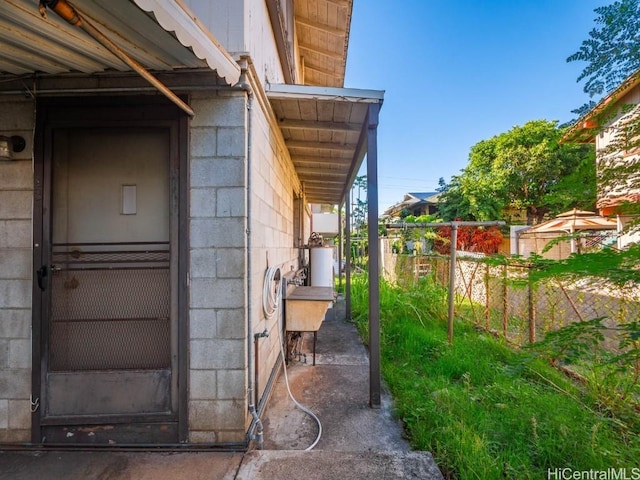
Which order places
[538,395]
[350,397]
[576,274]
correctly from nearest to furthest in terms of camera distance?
1. [576,274]
2. [538,395]
3. [350,397]

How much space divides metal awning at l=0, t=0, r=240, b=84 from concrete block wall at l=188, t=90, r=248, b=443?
1.21 feet

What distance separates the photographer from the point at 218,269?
2.06m

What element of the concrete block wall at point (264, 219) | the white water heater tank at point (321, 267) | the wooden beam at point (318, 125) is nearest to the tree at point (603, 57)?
the wooden beam at point (318, 125)

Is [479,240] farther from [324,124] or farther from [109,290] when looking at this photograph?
[109,290]

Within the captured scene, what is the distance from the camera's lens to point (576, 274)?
148 cm

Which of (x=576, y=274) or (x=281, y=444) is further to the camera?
(x=281, y=444)

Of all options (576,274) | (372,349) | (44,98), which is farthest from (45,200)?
(576,274)

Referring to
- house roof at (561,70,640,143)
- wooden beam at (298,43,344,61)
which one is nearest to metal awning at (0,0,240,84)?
house roof at (561,70,640,143)

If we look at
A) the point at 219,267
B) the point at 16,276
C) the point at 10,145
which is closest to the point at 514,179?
the point at 219,267

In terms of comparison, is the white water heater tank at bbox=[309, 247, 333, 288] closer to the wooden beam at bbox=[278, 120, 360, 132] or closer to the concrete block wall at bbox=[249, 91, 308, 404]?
the concrete block wall at bbox=[249, 91, 308, 404]

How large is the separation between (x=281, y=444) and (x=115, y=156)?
96.0 inches

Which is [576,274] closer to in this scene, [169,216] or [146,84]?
[169,216]

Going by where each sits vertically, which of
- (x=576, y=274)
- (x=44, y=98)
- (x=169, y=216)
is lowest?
(x=576, y=274)

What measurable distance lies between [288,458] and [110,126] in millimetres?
2539
